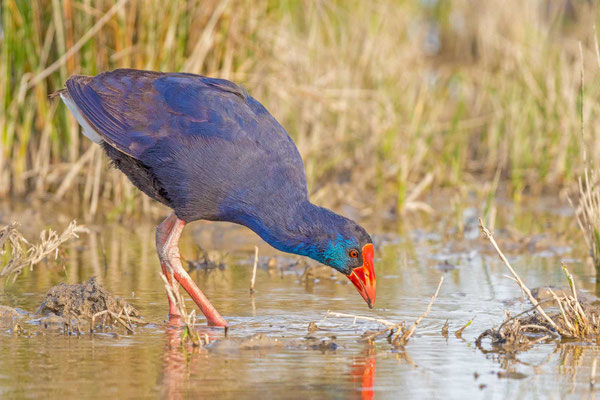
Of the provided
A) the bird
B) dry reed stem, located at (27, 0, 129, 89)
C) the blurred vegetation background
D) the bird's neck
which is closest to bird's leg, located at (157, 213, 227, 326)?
the bird

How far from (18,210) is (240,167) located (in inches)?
123

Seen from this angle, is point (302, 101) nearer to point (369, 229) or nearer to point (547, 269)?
point (369, 229)

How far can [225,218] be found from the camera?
4488 millimetres

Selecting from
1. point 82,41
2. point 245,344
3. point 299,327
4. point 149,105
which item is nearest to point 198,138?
point 149,105

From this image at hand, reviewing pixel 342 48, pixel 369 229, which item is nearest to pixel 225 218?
pixel 369 229

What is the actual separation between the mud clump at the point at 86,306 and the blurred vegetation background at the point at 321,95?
105 inches

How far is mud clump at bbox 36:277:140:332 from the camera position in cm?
410

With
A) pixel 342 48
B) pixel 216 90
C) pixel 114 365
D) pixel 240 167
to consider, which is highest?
pixel 342 48

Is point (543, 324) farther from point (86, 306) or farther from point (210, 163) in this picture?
point (86, 306)

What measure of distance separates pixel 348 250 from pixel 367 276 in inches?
6.4

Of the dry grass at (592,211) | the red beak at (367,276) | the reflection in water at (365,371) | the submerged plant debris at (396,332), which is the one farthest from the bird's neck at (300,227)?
the dry grass at (592,211)

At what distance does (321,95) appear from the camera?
7.57 metres

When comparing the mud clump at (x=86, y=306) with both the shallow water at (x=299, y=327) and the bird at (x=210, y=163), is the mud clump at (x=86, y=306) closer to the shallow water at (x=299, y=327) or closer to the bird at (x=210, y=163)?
the shallow water at (x=299, y=327)

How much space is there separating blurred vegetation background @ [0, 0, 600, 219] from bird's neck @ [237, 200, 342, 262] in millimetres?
2195
